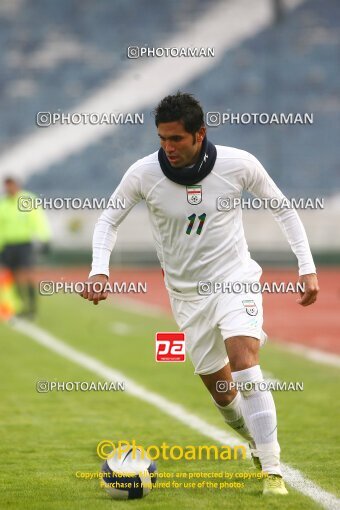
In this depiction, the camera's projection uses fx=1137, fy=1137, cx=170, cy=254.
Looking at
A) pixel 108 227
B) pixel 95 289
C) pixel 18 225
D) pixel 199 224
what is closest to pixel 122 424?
pixel 108 227

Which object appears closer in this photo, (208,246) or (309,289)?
(309,289)

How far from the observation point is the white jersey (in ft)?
18.9

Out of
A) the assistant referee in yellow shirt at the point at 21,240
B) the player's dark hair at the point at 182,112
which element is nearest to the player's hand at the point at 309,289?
the player's dark hair at the point at 182,112

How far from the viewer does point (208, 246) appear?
5.79 metres

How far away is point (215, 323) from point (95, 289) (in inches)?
25.0

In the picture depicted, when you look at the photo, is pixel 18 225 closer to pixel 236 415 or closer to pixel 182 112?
pixel 236 415

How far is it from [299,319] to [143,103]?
59.0 ft

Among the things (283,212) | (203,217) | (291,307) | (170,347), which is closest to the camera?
(203,217)

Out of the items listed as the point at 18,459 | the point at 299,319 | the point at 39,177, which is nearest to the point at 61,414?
the point at 18,459

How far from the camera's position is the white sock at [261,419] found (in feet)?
18.1

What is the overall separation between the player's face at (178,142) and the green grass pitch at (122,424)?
1668mm

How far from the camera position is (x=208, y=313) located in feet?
19.1

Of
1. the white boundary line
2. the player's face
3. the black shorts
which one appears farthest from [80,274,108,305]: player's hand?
the black shorts

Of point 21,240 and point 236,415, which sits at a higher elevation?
point 236,415
